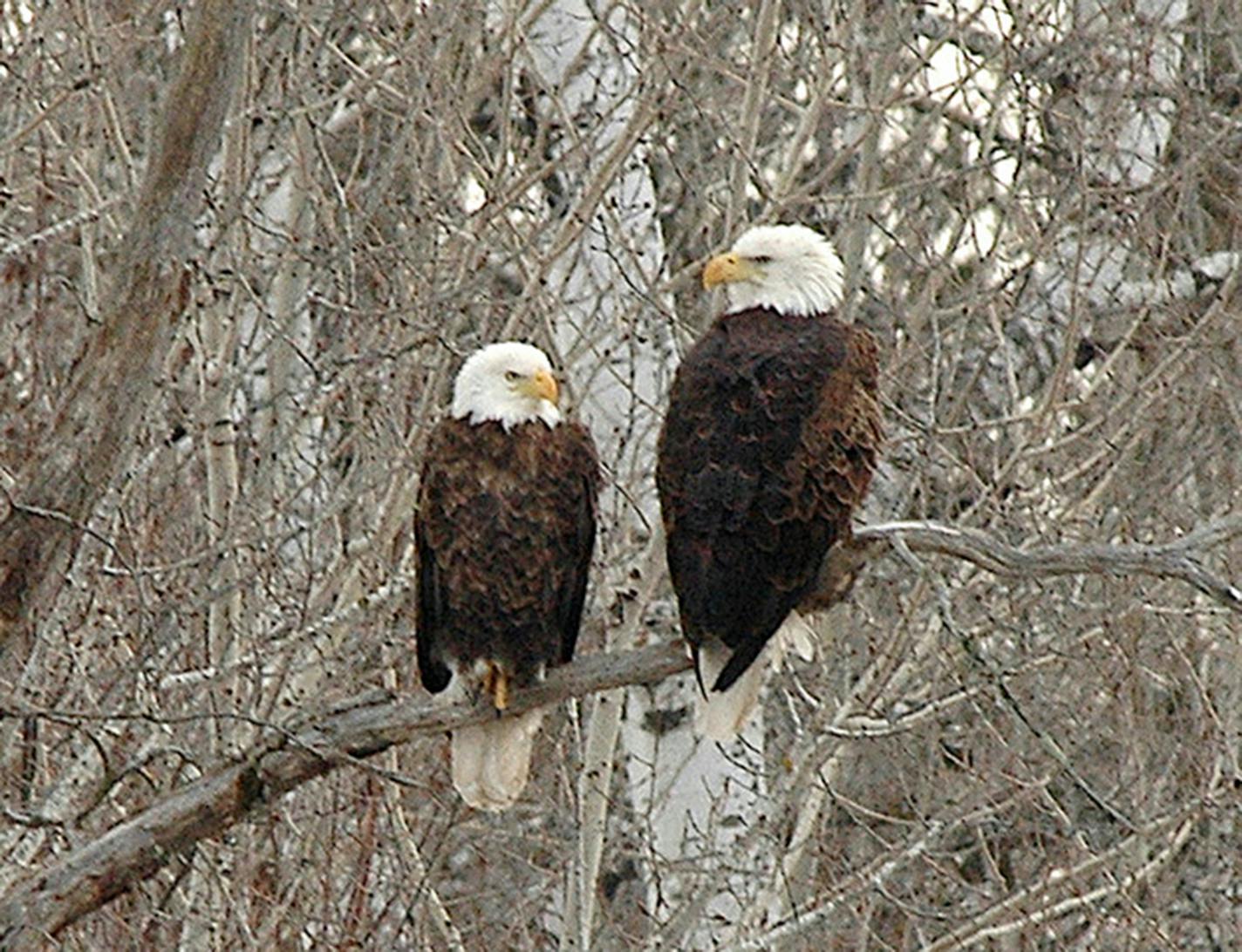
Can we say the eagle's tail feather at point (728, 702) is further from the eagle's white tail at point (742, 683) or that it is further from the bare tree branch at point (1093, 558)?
the bare tree branch at point (1093, 558)

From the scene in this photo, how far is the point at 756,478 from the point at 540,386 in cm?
61

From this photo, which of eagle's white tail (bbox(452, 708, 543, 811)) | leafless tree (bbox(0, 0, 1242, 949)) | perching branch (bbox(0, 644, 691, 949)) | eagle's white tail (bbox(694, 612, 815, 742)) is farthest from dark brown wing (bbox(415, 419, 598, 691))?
perching branch (bbox(0, 644, 691, 949))

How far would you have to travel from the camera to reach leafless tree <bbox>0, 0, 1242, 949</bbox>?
682 cm

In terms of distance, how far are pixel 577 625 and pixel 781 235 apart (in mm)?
1078

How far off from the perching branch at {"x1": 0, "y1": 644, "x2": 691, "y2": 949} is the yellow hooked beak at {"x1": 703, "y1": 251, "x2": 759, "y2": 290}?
1.48 metres

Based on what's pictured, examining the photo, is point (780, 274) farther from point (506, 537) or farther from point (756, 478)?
point (506, 537)

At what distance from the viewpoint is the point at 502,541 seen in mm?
6195

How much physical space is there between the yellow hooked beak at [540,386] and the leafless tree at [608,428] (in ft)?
1.26

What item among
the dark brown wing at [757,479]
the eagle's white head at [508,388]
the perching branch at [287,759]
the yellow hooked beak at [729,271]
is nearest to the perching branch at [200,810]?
the perching branch at [287,759]

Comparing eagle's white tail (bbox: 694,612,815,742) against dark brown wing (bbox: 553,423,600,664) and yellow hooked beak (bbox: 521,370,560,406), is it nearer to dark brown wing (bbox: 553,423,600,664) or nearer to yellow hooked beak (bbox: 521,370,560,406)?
dark brown wing (bbox: 553,423,600,664)

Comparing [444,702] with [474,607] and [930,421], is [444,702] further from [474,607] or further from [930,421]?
[930,421]

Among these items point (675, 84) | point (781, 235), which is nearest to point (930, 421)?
point (781, 235)

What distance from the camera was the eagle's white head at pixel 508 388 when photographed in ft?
20.0

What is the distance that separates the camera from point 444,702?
5566 millimetres
